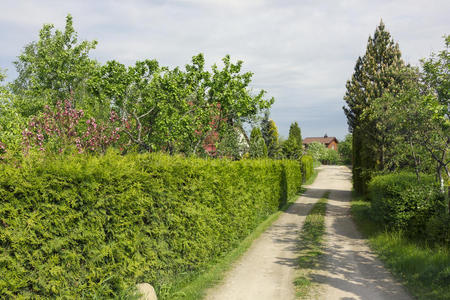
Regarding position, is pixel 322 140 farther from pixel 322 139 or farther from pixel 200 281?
pixel 200 281

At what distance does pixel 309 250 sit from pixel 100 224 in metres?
7.23

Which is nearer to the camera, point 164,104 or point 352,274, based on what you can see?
point 352,274

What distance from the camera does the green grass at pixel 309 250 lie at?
7376 millimetres

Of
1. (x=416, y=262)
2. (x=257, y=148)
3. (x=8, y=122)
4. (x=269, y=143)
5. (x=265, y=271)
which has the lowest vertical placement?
(x=265, y=271)

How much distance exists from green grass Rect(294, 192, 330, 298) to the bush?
2667mm

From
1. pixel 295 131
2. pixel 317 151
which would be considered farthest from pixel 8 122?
pixel 317 151

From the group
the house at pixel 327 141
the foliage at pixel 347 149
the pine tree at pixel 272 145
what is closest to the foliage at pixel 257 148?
the pine tree at pixel 272 145

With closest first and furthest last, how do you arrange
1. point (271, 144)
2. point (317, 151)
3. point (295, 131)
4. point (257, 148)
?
1. point (257, 148)
2. point (271, 144)
3. point (295, 131)
4. point (317, 151)

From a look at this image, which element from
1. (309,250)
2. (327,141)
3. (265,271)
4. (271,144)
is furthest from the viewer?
(327,141)

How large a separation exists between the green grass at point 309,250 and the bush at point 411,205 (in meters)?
2.67

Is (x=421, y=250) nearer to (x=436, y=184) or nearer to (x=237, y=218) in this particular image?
(x=436, y=184)

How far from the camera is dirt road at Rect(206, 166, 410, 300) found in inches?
274

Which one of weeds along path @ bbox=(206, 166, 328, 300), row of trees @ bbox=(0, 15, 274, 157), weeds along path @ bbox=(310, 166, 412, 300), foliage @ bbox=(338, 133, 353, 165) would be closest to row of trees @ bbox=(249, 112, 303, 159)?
row of trees @ bbox=(0, 15, 274, 157)

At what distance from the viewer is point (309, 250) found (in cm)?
1029
